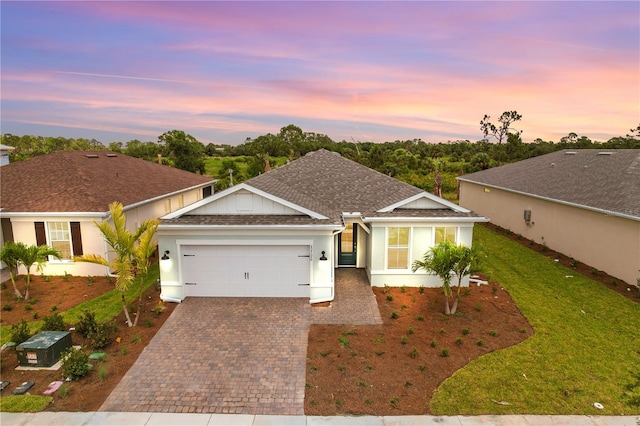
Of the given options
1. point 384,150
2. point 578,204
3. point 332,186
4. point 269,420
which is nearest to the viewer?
point 269,420

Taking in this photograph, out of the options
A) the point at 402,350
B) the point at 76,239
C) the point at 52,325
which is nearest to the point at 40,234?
the point at 76,239

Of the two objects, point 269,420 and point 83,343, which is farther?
point 83,343

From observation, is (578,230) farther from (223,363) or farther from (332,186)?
(223,363)

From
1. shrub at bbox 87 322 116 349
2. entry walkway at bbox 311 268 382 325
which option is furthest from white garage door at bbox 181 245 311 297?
shrub at bbox 87 322 116 349

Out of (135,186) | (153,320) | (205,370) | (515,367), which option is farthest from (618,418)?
(135,186)

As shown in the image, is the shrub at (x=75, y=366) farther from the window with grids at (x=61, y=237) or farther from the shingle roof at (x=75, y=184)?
the window with grids at (x=61, y=237)

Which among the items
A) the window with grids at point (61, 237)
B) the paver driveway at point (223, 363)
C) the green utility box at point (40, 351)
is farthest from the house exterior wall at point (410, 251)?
the window with grids at point (61, 237)

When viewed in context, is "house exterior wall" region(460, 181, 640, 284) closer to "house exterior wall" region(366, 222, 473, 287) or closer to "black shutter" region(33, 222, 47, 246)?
"house exterior wall" region(366, 222, 473, 287)
